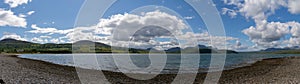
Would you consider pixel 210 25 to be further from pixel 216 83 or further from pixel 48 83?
pixel 48 83

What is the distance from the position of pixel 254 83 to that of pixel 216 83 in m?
4.07

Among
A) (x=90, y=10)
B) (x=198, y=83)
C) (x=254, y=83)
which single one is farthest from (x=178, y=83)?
(x=90, y=10)

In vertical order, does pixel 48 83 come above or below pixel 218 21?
below

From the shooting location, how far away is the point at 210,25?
23828 mm

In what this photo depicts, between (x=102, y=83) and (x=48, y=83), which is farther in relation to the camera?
(x=102, y=83)

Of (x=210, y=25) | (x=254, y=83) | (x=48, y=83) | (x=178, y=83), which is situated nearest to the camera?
(x=210, y=25)

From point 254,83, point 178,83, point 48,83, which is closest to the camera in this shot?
point 48,83

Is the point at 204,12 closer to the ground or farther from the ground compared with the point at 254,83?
farther from the ground

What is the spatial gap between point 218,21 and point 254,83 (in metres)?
10.6

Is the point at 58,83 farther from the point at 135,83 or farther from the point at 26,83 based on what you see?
the point at 135,83

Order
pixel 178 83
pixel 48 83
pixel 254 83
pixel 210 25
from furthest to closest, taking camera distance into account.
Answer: pixel 178 83 < pixel 254 83 < pixel 48 83 < pixel 210 25

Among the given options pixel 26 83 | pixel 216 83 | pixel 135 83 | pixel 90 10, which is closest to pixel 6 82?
pixel 26 83

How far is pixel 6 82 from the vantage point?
79.5 ft

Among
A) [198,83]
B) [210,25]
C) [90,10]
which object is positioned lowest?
[198,83]
